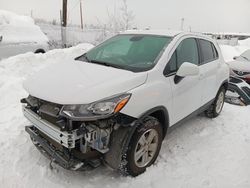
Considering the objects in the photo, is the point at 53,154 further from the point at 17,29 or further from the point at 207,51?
the point at 17,29

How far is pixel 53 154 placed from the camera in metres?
2.96

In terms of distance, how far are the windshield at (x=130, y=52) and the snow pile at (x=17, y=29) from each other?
244 inches

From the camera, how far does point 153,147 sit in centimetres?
345

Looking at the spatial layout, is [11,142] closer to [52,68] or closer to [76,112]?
[52,68]

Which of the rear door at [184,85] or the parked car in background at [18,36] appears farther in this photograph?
the parked car in background at [18,36]

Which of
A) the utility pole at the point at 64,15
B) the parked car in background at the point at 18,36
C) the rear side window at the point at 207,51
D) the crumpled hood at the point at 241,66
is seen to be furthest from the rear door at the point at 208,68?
the utility pole at the point at 64,15

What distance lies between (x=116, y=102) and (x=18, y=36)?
320 inches

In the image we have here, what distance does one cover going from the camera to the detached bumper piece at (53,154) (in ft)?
9.23

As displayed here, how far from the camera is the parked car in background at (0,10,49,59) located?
358 inches

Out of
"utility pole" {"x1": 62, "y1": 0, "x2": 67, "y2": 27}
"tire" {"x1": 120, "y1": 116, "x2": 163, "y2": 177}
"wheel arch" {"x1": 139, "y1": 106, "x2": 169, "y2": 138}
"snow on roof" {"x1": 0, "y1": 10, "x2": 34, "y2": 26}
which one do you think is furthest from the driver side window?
"utility pole" {"x1": 62, "y1": 0, "x2": 67, "y2": 27}

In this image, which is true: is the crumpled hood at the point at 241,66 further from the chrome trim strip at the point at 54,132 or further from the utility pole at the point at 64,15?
the utility pole at the point at 64,15

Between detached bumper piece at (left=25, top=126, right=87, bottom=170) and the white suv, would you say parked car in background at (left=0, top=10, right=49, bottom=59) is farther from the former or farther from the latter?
detached bumper piece at (left=25, top=126, right=87, bottom=170)

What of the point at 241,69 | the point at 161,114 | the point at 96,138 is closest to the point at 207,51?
the point at 161,114

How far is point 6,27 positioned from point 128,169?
27.3 feet
